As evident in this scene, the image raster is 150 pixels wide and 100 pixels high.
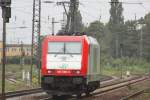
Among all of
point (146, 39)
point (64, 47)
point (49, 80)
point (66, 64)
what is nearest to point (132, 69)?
point (146, 39)

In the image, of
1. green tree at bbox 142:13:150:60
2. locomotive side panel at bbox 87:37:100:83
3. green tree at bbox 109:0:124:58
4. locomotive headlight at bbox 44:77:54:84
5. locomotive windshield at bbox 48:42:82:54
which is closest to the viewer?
locomotive headlight at bbox 44:77:54:84

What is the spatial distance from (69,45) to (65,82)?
80.6 inches

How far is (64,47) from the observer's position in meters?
28.9

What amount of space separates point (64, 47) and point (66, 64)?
1041 mm

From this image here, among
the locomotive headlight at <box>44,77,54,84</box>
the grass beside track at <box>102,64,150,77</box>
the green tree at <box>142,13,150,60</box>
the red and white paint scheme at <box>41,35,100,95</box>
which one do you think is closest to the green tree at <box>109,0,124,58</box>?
the green tree at <box>142,13,150,60</box>

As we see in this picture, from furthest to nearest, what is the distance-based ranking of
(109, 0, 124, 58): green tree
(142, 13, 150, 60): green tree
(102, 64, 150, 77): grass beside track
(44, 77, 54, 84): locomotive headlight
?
(142, 13, 150, 60): green tree < (109, 0, 124, 58): green tree < (102, 64, 150, 77): grass beside track < (44, 77, 54, 84): locomotive headlight

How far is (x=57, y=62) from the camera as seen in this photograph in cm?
2848

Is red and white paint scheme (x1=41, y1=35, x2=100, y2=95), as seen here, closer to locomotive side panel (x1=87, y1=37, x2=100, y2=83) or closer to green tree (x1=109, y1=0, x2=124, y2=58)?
locomotive side panel (x1=87, y1=37, x2=100, y2=83)

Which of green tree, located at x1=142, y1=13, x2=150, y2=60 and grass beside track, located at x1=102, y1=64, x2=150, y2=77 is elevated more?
green tree, located at x1=142, y1=13, x2=150, y2=60

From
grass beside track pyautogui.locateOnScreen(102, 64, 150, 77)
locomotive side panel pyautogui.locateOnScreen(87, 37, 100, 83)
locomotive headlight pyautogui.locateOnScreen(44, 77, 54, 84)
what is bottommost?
grass beside track pyautogui.locateOnScreen(102, 64, 150, 77)

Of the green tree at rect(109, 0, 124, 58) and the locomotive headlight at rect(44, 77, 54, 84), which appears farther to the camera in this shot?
the green tree at rect(109, 0, 124, 58)

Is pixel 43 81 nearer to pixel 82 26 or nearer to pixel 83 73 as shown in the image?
pixel 83 73

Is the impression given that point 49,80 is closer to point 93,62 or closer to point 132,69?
point 93,62

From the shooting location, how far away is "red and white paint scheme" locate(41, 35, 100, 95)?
91.8 ft
